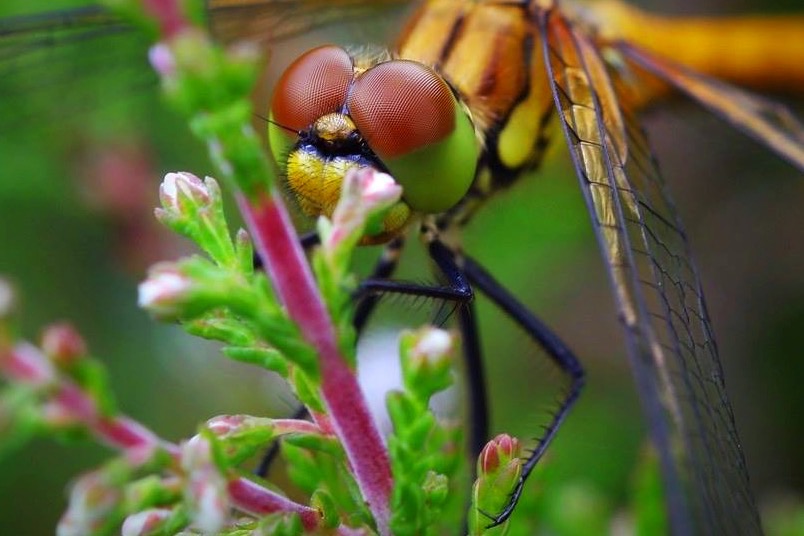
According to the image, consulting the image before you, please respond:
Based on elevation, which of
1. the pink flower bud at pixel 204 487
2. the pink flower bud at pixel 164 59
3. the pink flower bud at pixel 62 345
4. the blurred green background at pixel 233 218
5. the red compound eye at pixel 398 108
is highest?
the pink flower bud at pixel 164 59

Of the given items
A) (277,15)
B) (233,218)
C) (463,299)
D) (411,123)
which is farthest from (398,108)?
(233,218)

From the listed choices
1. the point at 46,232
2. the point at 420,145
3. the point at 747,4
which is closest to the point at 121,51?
the point at 46,232

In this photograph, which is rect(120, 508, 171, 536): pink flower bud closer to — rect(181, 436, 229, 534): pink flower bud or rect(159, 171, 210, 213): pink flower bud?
rect(181, 436, 229, 534): pink flower bud

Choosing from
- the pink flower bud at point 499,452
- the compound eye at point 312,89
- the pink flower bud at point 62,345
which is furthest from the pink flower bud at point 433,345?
the compound eye at point 312,89

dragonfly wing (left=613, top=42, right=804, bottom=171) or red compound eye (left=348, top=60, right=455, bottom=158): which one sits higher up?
red compound eye (left=348, top=60, right=455, bottom=158)

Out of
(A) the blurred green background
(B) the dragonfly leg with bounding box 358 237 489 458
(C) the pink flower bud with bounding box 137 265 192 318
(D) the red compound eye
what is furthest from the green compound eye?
(A) the blurred green background

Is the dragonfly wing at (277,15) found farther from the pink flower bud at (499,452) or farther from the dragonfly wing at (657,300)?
the pink flower bud at (499,452)

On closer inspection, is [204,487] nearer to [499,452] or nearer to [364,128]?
[499,452]
